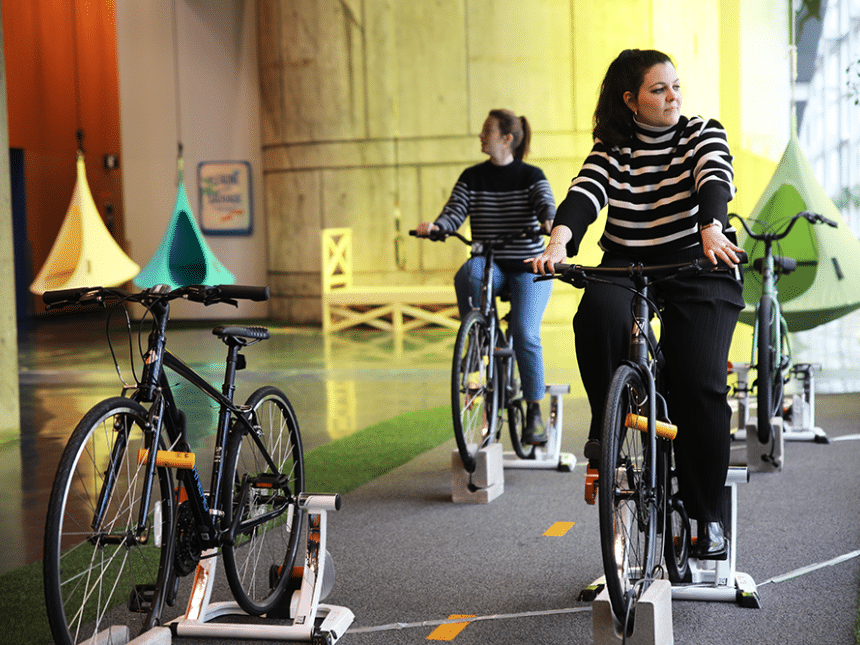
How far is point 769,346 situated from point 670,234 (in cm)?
178

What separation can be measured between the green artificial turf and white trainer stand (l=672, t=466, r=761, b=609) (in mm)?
1536

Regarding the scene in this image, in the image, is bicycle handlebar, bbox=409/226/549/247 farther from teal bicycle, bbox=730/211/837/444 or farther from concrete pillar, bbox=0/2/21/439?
concrete pillar, bbox=0/2/21/439

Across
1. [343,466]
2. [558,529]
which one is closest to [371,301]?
[343,466]

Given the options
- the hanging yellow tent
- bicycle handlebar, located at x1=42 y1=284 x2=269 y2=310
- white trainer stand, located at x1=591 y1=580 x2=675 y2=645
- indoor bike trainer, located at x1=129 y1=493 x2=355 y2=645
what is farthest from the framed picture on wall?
white trainer stand, located at x1=591 y1=580 x2=675 y2=645

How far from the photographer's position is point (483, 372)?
366 cm

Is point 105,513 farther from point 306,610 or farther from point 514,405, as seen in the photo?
point 514,405

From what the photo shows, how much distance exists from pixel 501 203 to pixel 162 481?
91.8 inches

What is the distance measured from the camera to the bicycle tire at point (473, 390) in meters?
3.43

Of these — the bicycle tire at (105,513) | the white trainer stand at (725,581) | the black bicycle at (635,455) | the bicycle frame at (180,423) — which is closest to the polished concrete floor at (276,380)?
the bicycle frame at (180,423)

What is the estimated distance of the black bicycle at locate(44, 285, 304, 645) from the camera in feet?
5.99

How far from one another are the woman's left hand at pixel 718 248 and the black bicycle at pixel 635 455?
0.02 meters

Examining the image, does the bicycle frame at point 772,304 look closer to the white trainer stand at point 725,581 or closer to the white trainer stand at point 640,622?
the white trainer stand at point 725,581

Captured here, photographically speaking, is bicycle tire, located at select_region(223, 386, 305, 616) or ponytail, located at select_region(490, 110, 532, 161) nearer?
bicycle tire, located at select_region(223, 386, 305, 616)

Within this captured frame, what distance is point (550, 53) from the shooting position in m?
10.2
